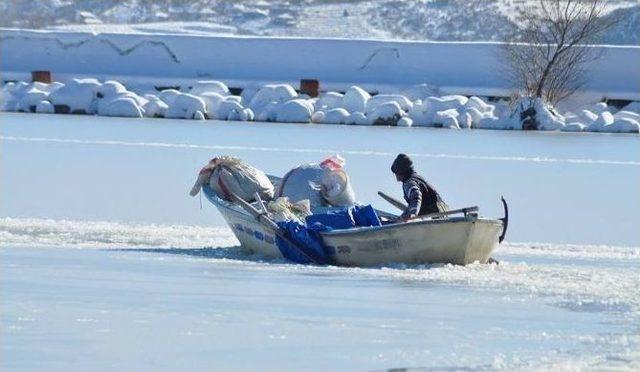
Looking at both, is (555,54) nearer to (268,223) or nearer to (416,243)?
(268,223)

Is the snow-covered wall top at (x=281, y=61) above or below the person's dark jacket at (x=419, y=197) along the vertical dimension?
below

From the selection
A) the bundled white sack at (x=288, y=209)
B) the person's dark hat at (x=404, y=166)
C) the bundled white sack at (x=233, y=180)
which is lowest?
the bundled white sack at (x=233, y=180)

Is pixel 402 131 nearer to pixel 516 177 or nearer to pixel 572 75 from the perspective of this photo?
pixel 572 75

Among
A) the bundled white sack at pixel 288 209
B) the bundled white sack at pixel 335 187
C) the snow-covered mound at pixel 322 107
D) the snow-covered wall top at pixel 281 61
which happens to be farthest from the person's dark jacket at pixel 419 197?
the snow-covered wall top at pixel 281 61

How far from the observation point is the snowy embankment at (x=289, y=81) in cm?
4844

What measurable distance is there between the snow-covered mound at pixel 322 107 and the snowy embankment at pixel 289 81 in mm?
37

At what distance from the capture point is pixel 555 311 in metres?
12.5

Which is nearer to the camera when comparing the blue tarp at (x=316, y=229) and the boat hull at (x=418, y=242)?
the boat hull at (x=418, y=242)

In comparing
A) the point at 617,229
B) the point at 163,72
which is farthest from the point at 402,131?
the point at 617,229

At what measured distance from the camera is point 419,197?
612 inches

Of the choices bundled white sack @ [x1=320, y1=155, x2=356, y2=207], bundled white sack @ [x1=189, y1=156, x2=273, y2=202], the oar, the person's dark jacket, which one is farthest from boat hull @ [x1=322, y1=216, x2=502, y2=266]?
bundled white sack @ [x1=189, y1=156, x2=273, y2=202]

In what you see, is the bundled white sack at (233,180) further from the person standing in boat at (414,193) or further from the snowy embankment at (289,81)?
the snowy embankment at (289,81)

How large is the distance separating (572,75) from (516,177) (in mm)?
27398

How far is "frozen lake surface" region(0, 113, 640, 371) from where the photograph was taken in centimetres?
1044
